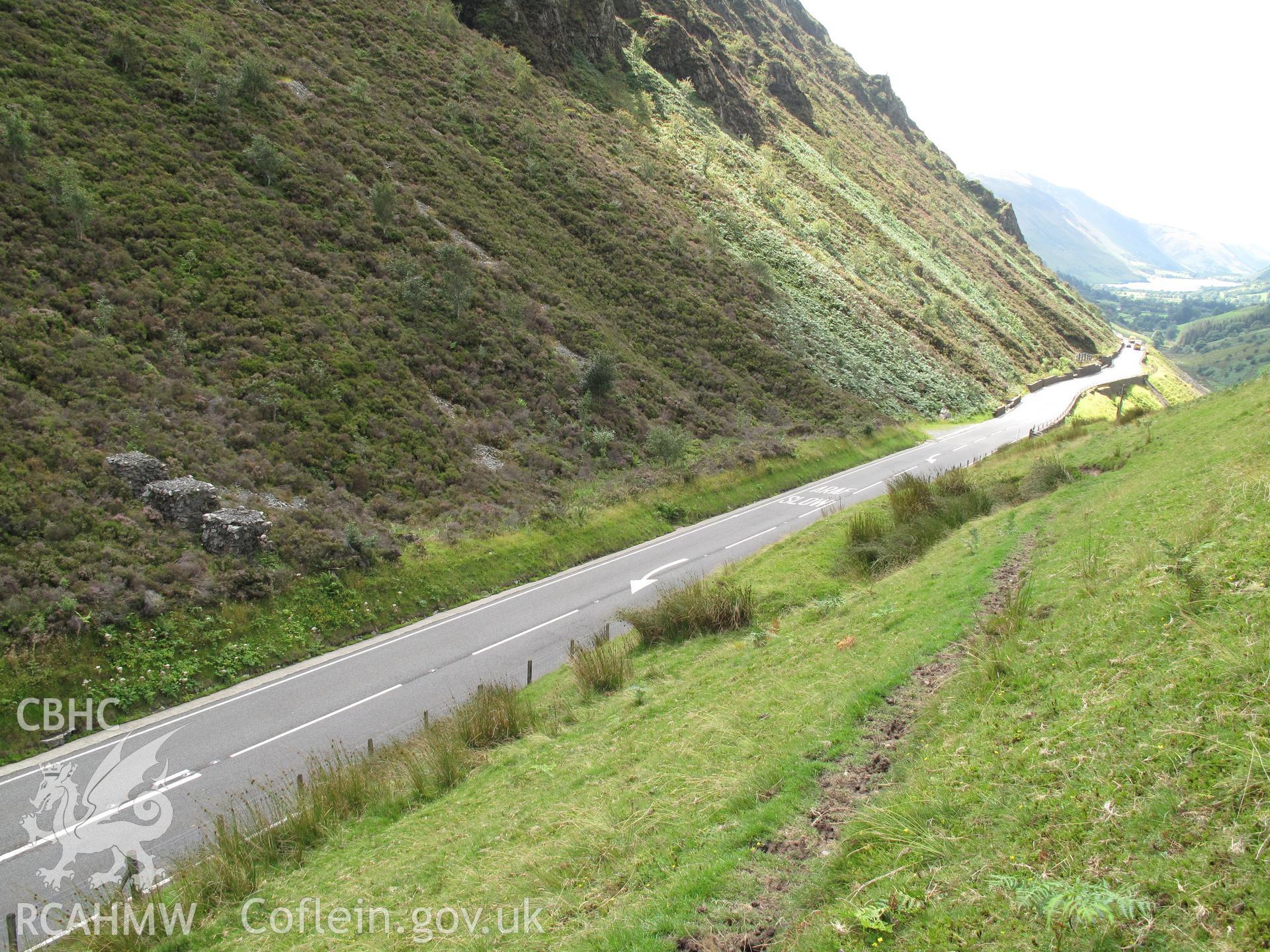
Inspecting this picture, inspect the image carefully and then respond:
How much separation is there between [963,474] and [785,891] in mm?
19361

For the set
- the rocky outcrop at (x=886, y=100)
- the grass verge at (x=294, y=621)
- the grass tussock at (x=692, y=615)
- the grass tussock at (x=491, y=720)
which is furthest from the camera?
the rocky outcrop at (x=886, y=100)

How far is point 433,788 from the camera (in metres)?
10.3

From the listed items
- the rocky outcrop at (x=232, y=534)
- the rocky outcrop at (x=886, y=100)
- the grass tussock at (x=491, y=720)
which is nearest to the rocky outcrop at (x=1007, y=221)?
the rocky outcrop at (x=886, y=100)

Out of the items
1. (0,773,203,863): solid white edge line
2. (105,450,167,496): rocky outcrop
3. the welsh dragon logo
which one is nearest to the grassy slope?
the welsh dragon logo

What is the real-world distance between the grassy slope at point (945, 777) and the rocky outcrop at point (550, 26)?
221 feet

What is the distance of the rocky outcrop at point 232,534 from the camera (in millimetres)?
18234

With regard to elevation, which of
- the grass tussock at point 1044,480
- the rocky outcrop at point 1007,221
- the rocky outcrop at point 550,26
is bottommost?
the grass tussock at point 1044,480

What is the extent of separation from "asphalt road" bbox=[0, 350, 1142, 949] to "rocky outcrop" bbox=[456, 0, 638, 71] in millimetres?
56146

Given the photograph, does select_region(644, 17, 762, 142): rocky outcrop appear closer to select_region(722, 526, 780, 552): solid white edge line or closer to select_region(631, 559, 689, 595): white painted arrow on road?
select_region(722, 526, 780, 552): solid white edge line

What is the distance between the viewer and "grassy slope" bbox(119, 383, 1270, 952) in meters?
4.12

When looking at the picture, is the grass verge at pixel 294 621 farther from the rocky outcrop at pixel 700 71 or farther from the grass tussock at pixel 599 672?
the rocky outcrop at pixel 700 71

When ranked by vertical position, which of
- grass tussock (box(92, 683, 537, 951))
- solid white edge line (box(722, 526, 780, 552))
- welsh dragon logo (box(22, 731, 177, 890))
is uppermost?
solid white edge line (box(722, 526, 780, 552))

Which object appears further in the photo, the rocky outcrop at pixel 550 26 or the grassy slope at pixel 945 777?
the rocky outcrop at pixel 550 26

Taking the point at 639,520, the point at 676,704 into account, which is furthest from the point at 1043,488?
the point at 639,520
